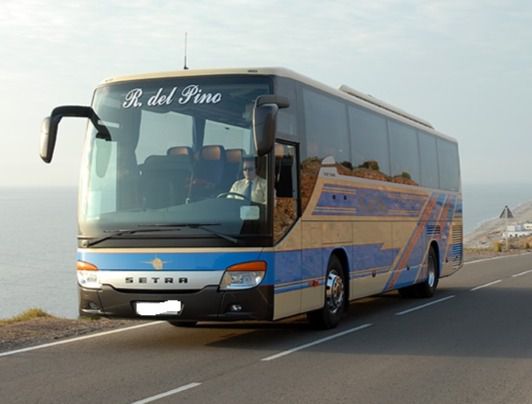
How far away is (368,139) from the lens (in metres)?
15.6

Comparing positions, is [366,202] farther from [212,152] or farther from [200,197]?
[200,197]

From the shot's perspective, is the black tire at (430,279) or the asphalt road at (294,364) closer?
the asphalt road at (294,364)

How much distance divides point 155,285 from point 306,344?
2.07 metres

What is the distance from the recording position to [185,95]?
11703 millimetres

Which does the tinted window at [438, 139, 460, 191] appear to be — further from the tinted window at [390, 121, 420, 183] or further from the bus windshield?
the bus windshield

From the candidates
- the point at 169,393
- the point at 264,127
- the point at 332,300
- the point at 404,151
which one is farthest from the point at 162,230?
the point at 404,151

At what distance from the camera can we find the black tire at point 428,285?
19.1 m

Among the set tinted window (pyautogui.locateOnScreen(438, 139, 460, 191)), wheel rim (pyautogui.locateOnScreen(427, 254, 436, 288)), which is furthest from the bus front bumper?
tinted window (pyautogui.locateOnScreen(438, 139, 460, 191))

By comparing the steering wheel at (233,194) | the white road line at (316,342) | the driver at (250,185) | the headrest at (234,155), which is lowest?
the white road line at (316,342)

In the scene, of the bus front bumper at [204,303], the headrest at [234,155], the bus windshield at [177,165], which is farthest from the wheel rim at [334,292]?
the headrest at [234,155]

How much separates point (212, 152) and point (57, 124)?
1.91 metres

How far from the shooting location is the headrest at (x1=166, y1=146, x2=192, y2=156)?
11477mm

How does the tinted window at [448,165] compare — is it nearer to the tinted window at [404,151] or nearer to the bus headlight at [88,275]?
the tinted window at [404,151]

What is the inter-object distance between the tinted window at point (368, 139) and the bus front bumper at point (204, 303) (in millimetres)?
4050
